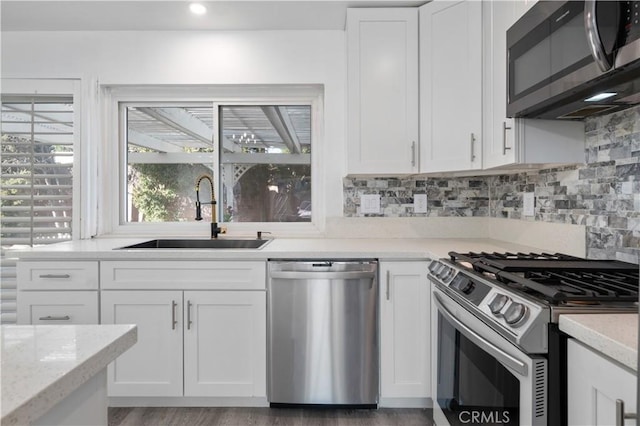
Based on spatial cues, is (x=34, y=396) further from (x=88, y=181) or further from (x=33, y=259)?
(x=88, y=181)

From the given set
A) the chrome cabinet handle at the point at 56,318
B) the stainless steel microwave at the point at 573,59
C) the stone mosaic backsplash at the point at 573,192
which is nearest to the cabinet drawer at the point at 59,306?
the chrome cabinet handle at the point at 56,318

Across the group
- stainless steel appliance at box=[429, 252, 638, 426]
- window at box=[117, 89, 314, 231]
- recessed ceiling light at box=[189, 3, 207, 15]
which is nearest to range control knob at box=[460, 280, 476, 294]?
stainless steel appliance at box=[429, 252, 638, 426]

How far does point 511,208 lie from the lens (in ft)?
7.59

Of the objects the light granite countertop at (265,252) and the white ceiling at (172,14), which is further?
the white ceiling at (172,14)

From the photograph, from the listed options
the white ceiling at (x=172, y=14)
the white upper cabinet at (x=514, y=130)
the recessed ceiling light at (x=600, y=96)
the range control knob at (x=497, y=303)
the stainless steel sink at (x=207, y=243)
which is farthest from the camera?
the stainless steel sink at (x=207, y=243)

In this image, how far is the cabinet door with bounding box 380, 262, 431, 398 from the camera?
78.0 inches

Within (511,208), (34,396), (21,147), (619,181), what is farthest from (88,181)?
(619,181)

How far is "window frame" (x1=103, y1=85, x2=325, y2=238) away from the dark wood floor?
1105 millimetres

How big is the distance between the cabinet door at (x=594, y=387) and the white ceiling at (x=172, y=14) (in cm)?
207

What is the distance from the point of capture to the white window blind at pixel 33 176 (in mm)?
2557

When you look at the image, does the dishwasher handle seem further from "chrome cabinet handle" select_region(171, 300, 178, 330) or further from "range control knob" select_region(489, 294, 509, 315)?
"range control knob" select_region(489, 294, 509, 315)

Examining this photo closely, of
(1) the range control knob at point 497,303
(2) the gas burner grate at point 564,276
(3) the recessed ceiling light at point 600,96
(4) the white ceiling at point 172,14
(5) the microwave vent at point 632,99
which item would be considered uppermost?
(4) the white ceiling at point 172,14

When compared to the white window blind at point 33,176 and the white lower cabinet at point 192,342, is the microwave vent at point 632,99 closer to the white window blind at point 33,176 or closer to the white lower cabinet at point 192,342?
the white lower cabinet at point 192,342

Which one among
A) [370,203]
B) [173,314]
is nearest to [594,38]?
[370,203]
